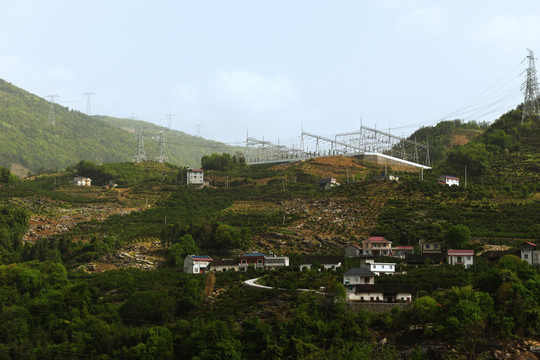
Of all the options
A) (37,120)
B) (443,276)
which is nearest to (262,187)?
(443,276)

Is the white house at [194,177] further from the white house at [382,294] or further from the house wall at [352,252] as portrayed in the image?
the white house at [382,294]

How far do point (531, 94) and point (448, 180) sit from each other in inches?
Result: 921

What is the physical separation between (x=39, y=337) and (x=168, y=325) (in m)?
8.87

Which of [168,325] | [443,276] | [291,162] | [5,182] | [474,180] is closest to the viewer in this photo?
[168,325]

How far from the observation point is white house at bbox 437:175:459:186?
85750 mm

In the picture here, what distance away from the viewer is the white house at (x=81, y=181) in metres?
103

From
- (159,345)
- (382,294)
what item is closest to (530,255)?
(382,294)

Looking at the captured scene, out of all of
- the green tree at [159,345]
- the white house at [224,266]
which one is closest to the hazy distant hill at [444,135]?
the white house at [224,266]

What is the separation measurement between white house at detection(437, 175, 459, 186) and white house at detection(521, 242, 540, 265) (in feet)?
84.8

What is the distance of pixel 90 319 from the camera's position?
53000 millimetres

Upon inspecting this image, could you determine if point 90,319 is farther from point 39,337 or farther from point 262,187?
point 262,187

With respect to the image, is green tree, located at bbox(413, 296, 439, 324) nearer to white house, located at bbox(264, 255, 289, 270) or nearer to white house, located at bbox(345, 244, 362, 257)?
white house, located at bbox(264, 255, 289, 270)

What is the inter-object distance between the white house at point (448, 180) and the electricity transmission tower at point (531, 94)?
1974 centimetres

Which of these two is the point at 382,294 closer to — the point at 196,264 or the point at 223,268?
the point at 223,268
